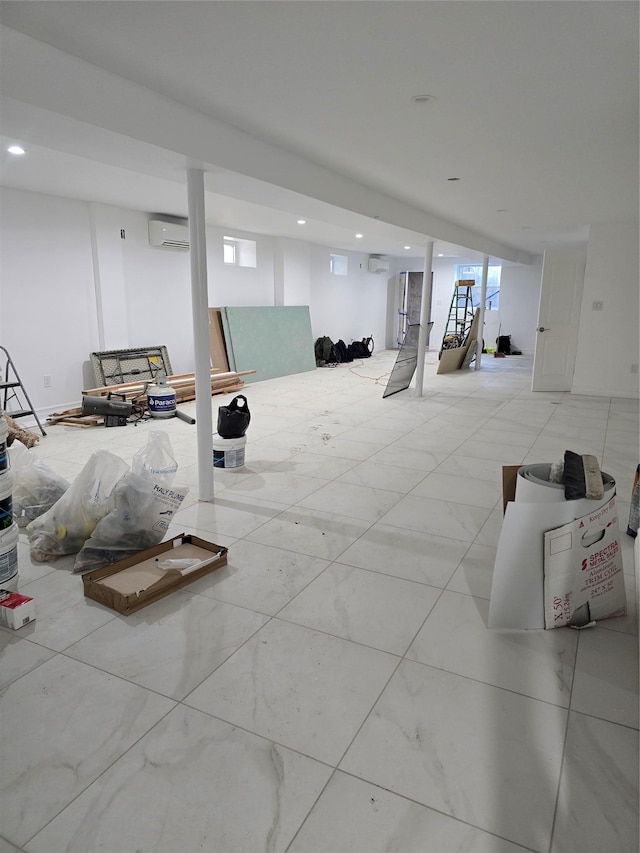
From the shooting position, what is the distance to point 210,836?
1.41m

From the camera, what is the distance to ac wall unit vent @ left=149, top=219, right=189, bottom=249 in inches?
285

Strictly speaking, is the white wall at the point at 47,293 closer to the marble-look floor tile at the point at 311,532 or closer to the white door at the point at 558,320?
the marble-look floor tile at the point at 311,532

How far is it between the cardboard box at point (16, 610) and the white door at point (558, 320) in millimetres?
7692

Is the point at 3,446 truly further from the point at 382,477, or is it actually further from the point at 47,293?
the point at 47,293

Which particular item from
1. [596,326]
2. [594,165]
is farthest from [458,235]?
[594,165]

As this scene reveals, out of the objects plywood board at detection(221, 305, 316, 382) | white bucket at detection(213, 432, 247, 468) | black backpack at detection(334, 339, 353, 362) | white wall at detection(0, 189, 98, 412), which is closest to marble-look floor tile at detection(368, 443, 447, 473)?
white bucket at detection(213, 432, 247, 468)

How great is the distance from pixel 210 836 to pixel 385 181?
4.87 m

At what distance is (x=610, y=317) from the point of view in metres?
7.80

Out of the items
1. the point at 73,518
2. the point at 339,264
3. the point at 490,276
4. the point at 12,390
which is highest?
the point at 339,264

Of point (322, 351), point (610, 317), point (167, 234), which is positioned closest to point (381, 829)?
point (167, 234)

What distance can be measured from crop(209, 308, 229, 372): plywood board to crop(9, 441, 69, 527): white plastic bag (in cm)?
514

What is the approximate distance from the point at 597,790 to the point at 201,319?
3051 millimetres

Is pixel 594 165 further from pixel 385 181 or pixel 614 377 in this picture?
pixel 614 377

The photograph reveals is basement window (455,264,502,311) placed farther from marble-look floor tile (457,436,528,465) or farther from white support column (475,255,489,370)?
marble-look floor tile (457,436,528,465)
